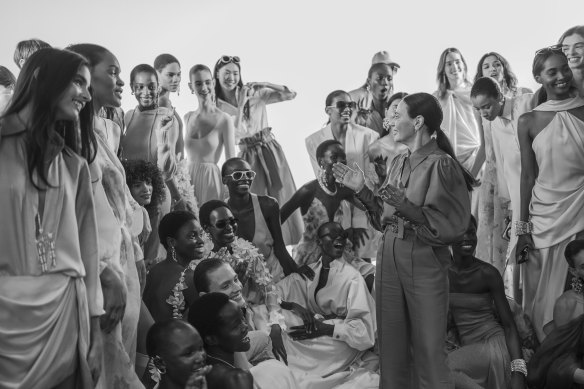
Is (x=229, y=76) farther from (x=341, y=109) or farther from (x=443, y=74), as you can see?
(x=443, y=74)

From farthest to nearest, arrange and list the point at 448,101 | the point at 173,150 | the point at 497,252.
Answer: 1. the point at 448,101
2. the point at 497,252
3. the point at 173,150

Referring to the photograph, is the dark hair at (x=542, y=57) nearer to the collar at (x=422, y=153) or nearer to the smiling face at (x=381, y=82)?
the collar at (x=422, y=153)

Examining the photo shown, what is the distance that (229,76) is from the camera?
6875 millimetres

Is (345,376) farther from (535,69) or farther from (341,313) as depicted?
(535,69)

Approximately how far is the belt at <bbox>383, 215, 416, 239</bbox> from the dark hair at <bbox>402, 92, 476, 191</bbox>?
0.38 m

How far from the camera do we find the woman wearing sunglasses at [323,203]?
19.5 feet

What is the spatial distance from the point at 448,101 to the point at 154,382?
4.20 m

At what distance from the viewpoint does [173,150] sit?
598cm

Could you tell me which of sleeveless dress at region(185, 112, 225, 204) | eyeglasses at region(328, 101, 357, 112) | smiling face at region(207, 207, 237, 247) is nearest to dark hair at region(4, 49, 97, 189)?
smiling face at region(207, 207, 237, 247)

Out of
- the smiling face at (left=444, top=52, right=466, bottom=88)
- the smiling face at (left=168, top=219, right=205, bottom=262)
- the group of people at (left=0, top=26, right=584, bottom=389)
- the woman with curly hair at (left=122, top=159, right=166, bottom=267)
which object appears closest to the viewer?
the group of people at (left=0, top=26, right=584, bottom=389)

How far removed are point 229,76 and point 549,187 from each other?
2.65 m

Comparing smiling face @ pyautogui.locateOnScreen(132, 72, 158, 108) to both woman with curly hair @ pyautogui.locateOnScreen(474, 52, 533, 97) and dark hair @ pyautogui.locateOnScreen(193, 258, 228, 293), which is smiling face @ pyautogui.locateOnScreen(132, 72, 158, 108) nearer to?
dark hair @ pyautogui.locateOnScreen(193, 258, 228, 293)

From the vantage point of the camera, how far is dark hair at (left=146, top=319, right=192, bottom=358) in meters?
3.43

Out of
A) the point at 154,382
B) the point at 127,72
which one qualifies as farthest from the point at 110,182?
the point at 127,72
